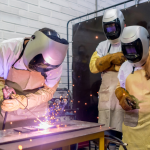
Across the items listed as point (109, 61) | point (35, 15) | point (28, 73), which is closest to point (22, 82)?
point (28, 73)

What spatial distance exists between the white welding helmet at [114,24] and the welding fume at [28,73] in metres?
0.71

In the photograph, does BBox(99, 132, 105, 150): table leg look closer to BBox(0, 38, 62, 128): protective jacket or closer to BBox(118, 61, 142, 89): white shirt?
BBox(0, 38, 62, 128): protective jacket

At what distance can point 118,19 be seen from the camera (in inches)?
81.7

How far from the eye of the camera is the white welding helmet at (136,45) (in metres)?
1.76

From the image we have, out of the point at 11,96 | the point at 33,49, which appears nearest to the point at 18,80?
the point at 11,96

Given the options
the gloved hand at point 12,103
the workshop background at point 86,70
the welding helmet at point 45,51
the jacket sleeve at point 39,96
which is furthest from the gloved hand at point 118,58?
the gloved hand at point 12,103

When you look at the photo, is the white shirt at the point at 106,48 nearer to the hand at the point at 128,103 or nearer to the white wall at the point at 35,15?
the hand at the point at 128,103

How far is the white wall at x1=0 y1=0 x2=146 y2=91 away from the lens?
2.61 meters

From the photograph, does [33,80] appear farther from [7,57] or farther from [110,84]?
[110,84]

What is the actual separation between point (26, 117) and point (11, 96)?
377mm

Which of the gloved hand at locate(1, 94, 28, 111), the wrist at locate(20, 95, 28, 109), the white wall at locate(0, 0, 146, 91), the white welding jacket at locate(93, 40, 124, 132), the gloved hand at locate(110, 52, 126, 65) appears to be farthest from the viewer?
the white wall at locate(0, 0, 146, 91)

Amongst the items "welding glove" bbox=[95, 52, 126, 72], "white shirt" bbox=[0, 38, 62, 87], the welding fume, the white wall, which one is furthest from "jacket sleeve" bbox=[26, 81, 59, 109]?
the white wall

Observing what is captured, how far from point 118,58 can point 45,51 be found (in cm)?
93

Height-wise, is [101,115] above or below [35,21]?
below
